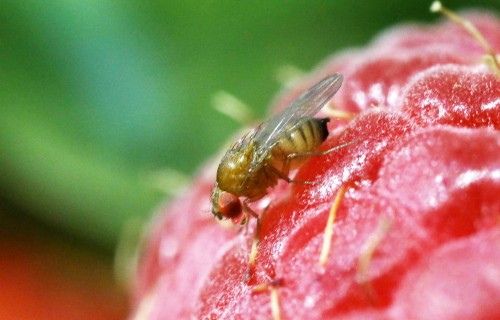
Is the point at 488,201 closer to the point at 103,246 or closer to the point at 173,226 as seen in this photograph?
the point at 173,226

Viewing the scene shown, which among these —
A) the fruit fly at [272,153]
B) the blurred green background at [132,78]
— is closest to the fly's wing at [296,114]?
the fruit fly at [272,153]

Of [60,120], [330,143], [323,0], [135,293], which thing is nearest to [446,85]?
[330,143]

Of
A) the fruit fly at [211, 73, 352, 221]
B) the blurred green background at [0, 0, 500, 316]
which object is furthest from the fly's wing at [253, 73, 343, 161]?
the blurred green background at [0, 0, 500, 316]

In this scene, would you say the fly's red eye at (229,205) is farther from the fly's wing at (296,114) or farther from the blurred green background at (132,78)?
the blurred green background at (132,78)

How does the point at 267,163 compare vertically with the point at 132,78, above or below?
below

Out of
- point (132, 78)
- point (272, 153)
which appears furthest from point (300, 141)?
point (132, 78)

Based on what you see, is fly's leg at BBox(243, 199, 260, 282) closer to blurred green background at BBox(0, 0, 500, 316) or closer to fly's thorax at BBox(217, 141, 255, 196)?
fly's thorax at BBox(217, 141, 255, 196)

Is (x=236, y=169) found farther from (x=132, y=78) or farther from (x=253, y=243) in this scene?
(x=132, y=78)
